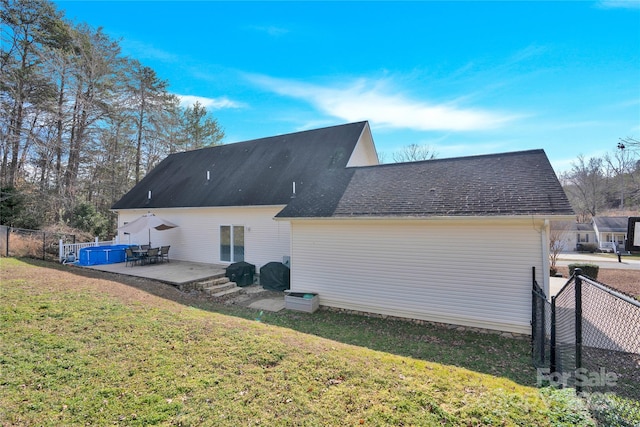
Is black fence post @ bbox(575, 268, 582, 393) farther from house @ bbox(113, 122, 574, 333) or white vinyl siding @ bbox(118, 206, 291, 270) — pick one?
white vinyl siding @ bbox(118, 206, 291, 270)

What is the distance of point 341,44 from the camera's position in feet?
39.2

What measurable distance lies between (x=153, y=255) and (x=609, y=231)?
160 feet

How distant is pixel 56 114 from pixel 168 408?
24.1 metres

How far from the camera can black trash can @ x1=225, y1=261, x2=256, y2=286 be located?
11586 millimetres

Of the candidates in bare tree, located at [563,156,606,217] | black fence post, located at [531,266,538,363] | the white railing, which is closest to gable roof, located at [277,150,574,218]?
black fence post, located at [531,266,538,363]

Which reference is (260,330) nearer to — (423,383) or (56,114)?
(423,383)

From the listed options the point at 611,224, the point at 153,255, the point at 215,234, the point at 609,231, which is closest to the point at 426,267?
the point at 215,234

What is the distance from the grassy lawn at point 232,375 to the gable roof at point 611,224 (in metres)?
42.2

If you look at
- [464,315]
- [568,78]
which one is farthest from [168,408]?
[568,78]

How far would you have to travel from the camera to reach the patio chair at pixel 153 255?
44.7ft

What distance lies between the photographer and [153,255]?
44.9 ft

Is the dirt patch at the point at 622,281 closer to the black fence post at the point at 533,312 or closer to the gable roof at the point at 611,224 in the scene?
the black fence post at the point at 533,312

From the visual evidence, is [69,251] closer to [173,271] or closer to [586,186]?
[173,271]

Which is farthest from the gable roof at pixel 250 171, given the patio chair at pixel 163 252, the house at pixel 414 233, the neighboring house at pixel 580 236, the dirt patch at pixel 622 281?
the neighboring house at pixel 580 236
